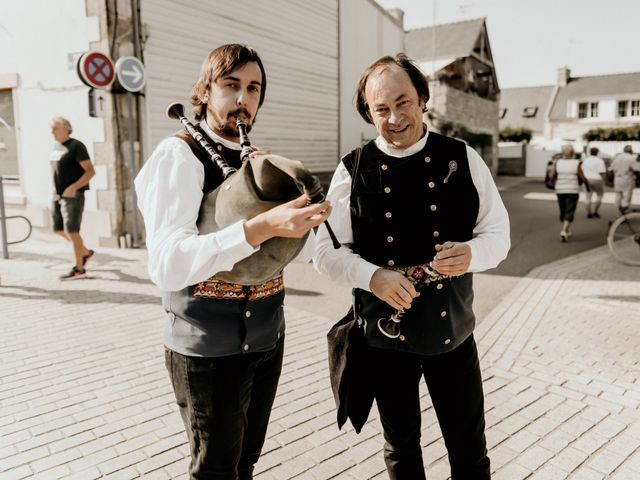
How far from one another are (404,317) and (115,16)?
28.3ft

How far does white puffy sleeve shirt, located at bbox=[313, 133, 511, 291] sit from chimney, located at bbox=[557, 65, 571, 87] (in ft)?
177

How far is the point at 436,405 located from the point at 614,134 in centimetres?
4517

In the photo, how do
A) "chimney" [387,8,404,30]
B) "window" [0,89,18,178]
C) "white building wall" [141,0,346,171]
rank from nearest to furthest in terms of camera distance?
"white building wall" [141,0,346,171], "window" [0,89,18,178], "chimney" [387,8,404,30]

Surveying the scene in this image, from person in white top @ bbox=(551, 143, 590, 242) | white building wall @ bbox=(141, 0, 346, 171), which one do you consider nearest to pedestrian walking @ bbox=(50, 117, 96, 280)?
white building wall @ bbox=(141, 0, 346, 171)

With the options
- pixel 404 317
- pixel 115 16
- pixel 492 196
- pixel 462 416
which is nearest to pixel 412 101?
pixel 492 196

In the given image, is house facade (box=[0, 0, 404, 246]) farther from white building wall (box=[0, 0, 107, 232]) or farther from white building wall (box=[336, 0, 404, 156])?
white building wall (box=[336, 0, 404, 156])

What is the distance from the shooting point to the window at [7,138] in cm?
1037

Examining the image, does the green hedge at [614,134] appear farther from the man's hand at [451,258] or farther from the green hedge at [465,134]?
the man's hand at [451,258]

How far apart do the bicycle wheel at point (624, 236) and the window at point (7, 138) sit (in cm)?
1131

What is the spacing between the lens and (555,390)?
12.6ft

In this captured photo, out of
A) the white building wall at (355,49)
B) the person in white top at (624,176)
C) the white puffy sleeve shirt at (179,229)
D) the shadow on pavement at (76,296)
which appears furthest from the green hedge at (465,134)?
the white puffy sleeve shirt at (179,229)

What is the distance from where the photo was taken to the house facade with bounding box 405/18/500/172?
23.2 meters

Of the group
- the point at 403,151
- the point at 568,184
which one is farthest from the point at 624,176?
the point at 403,151

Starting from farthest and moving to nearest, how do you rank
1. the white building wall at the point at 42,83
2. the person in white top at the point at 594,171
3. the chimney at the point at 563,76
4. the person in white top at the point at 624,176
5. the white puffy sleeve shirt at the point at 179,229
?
the chimney at the point at 563,76 → the person in white top at the point at 594,171 → the person in white top at the point at 624,176 → the white building wall at the point at 42,83 → the white puffy sleeve shirt at the point at 179,229
